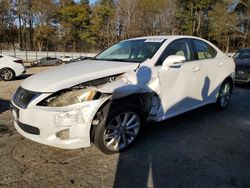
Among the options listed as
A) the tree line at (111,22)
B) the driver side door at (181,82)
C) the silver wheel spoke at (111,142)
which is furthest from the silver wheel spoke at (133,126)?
the tree line at (111,22)

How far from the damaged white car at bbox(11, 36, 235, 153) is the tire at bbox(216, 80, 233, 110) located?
94 cm

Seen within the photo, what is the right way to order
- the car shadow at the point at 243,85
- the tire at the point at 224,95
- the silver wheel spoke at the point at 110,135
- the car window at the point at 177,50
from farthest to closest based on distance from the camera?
the car shadow at the point at 243,85
the tire at the point at 224,95
the car window at the point at 177,50
the silver wheel spoke at the point at 110,135

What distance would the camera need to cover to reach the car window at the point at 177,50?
4134 millimetres

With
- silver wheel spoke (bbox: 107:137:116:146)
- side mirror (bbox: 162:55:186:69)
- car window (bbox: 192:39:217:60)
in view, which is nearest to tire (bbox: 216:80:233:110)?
car window (bbox: 192:39:217:60)

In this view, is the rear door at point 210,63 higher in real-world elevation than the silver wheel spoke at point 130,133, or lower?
higher

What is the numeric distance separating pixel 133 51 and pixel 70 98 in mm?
1669

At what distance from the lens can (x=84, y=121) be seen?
3156mm

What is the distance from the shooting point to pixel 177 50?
4449 mm

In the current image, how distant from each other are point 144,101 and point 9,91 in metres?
5.65

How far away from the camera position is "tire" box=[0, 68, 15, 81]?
11116 mm

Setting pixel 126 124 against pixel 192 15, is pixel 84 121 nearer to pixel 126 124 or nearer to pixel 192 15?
pixel 126 124

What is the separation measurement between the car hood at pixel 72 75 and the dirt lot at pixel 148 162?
0.94m

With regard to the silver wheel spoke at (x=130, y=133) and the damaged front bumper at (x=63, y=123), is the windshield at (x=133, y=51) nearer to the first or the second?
the silver wheel spoke at (x=130, y=133)

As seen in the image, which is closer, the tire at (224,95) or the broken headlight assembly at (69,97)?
the broken headlight assembly at (69,97)
